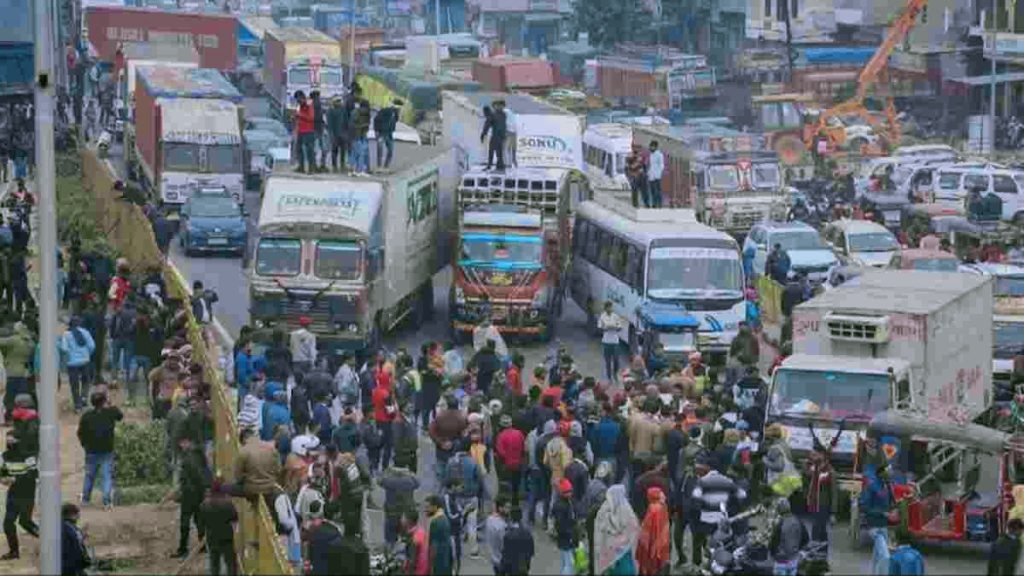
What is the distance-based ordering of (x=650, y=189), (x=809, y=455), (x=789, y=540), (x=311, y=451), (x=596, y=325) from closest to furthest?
(x=789, y=540) < (x=311, y=451) < (x=809, y=455) < (x=596, y=325) < (x=650, y=189)

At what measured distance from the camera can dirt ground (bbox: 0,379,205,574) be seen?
1161 inches

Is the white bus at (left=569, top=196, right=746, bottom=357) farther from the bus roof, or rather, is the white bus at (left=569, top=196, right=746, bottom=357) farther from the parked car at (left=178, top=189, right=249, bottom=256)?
the parked car at (left=178, top=189, right=249, bottom=256)

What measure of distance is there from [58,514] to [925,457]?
35.0 feet

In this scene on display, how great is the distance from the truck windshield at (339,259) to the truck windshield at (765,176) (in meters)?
19.0

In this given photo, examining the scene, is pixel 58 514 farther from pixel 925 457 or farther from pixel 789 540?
pixel 925 457

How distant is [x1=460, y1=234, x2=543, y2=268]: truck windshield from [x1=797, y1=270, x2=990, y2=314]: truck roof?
8064 mm

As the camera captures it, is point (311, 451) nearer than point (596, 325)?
Yes

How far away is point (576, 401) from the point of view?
107 ft

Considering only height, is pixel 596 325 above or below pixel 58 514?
below

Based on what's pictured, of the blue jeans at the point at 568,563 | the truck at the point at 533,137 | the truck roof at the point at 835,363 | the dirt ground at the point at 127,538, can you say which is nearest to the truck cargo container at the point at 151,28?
the truck at the point at 533,137

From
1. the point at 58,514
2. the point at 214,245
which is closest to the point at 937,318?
the point at 58,514

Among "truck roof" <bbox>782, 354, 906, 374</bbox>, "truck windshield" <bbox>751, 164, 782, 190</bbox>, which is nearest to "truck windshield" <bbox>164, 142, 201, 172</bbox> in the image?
"truck windshield" <bbox>751, 164, 782, 190</bbox>

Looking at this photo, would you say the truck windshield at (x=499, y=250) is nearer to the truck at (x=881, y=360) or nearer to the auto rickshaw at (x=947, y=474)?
the truck at (x=881, y=360)

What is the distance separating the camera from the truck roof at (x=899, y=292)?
34812 millimetres
